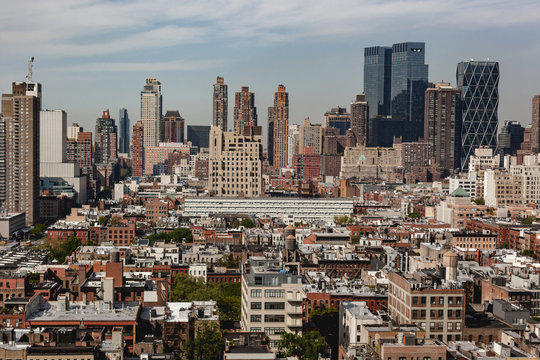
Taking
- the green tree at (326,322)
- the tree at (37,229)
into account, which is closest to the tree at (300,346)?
the green tree at (326,322)

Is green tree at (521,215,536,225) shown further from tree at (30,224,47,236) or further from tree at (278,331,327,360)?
tree at (278,331,327,360)

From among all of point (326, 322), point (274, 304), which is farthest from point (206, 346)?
point (326, 322)

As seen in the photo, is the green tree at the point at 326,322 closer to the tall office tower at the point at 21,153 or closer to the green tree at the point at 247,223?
the green tree at the point at 247,223

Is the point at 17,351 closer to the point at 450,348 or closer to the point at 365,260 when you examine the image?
the point at 450,348

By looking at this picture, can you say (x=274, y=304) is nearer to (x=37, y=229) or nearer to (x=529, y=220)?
(x=529, y=220)

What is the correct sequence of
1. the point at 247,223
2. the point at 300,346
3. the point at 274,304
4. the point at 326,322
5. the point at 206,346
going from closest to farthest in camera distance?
1. the point at 206,346
2. the point at 300,346
3. the point at 274,304
4. the point at 326,322
5. the point at 247,223

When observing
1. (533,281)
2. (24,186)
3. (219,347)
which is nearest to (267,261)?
(219,347)
